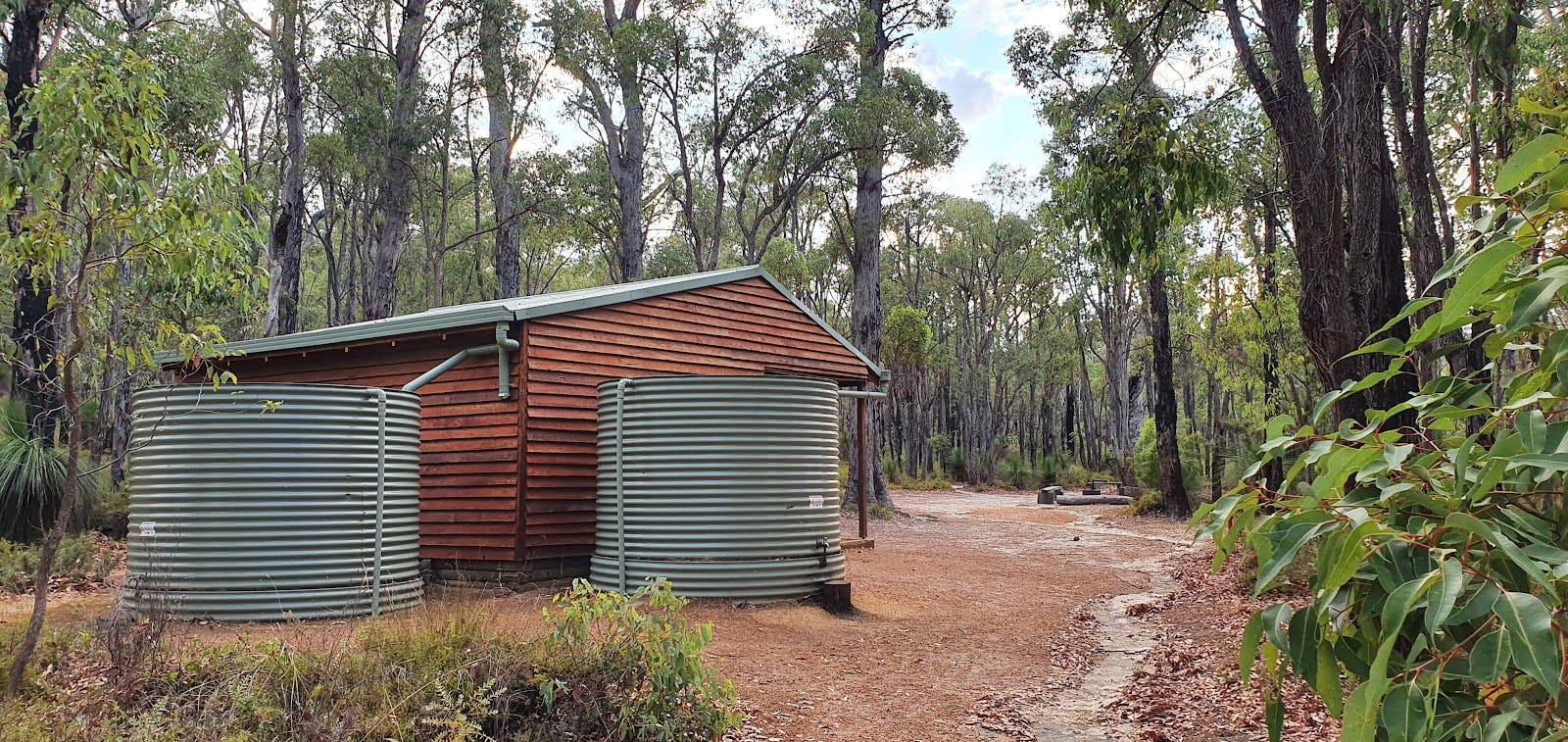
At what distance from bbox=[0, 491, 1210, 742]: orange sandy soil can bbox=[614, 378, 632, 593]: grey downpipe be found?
34.2 inches

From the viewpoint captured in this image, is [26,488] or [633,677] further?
[26,488]

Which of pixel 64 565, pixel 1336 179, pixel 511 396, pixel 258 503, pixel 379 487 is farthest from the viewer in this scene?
pixel 64 565

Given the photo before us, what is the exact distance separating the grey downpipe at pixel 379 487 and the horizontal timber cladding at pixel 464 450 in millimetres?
1357

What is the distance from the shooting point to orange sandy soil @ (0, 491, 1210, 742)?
6.04 m

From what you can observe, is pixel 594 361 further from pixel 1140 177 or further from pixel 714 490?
pixel 1140 177

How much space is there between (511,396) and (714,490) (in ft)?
8.70

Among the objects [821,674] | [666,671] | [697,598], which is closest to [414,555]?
[697,598]

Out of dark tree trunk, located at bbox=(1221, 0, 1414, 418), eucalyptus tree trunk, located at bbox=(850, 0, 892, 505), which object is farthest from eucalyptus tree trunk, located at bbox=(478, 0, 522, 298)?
dark tree trunk, located at bbox=(1221, 0, 1414, 418)

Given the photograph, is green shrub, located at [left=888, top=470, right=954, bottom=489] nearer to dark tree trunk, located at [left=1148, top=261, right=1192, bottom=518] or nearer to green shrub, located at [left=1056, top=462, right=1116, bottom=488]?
green shrub, located at [left=1056, top=462, right=1116, bottom=488]

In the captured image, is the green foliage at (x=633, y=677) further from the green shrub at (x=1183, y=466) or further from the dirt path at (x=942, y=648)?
the green shrub at (x=1183, y=466)

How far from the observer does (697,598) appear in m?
9.22

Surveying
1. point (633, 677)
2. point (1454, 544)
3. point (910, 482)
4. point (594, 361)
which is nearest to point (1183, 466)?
point (910, 482)

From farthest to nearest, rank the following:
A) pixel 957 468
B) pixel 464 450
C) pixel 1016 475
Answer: pixel 957 468 < pixel 1016 475 < pixel 464 450

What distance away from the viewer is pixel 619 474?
9.66m
